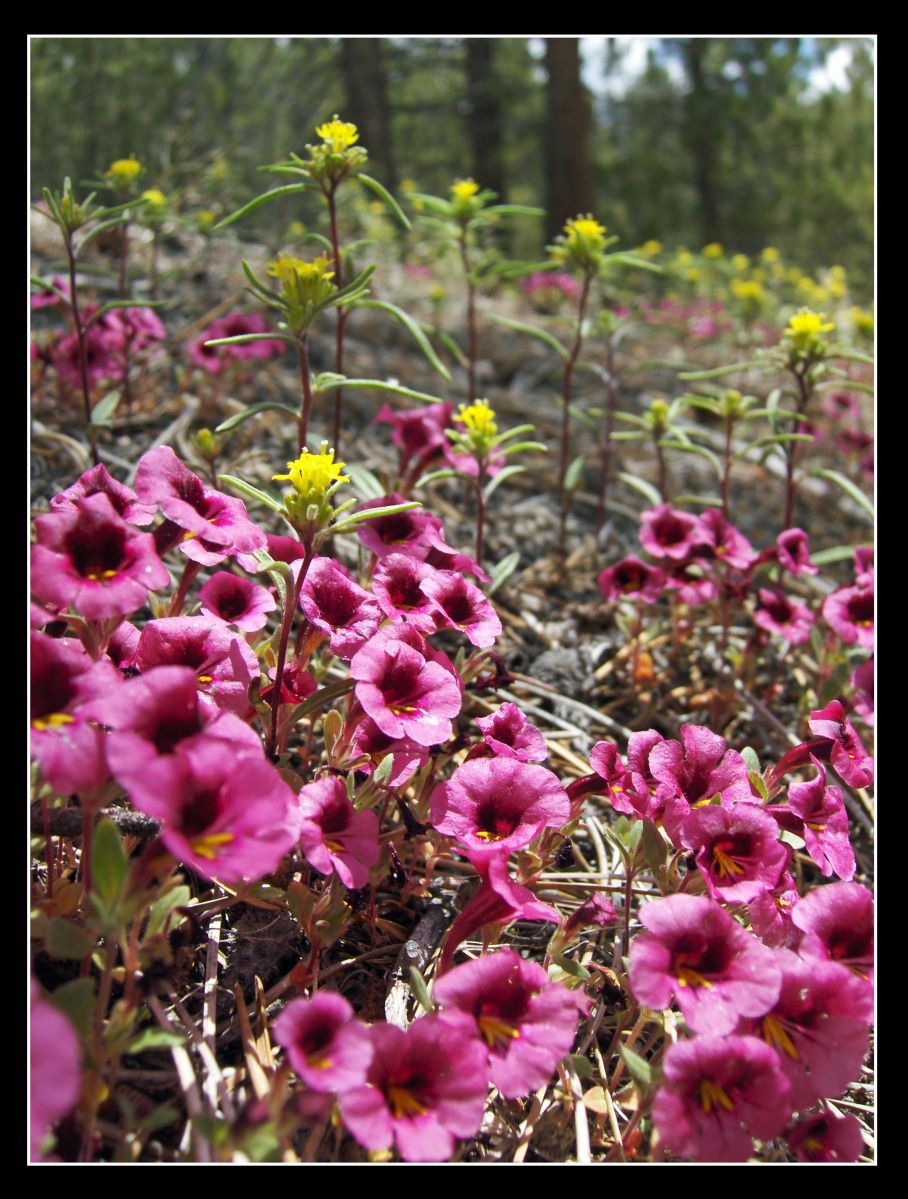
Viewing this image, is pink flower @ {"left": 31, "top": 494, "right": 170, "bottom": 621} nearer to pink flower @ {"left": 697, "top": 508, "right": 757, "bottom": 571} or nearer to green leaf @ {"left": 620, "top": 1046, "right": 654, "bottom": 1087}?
green leaf @ {"left": 620, "top": 1046, "right": 654, "bottom": 1087}

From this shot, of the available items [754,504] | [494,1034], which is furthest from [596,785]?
[754,504]

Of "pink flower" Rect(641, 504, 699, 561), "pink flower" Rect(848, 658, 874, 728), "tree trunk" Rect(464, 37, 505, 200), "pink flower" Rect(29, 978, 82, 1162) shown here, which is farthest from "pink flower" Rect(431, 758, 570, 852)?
"tree trunk" Rect(464, 37, 505, 200)

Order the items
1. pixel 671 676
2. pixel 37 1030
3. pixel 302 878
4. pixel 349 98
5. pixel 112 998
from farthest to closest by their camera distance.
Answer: pixel 349 98, pixel 671 676, pixel 302 878, pixel 112 998, pixel 37 1030

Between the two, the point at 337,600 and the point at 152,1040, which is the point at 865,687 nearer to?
the point at 337,600

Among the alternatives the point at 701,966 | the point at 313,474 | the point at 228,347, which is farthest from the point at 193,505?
the point at 228,347

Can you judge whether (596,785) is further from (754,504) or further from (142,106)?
(142,106)

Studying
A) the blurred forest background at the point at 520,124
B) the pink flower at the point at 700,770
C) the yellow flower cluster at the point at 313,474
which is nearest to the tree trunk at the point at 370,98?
the blurred forest background at the point at 520,124
